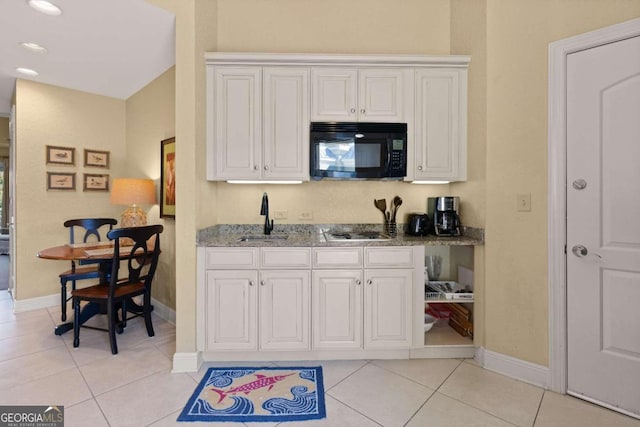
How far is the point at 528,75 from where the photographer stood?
76.3 inches

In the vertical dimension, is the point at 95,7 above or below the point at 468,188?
above

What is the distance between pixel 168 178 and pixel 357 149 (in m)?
2.10

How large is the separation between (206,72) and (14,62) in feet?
7.40

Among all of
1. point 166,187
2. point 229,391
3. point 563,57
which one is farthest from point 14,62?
point 563,57

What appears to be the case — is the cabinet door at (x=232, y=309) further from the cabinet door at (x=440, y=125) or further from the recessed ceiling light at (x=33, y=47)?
the recessed ceiling light at (x=33, y=47)

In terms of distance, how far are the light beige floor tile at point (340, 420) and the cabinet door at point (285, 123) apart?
1.66 m

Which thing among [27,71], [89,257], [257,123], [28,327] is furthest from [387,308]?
[27,71]

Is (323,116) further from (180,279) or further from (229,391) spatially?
(229,391)

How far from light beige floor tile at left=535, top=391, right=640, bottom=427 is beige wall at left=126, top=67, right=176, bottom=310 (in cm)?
314

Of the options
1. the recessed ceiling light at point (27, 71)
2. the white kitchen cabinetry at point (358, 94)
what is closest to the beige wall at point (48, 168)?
the recessed ceiling light at point (27, 71)

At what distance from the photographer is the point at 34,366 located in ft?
6.86

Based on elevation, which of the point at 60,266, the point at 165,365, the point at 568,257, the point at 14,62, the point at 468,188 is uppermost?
the point at 14,62

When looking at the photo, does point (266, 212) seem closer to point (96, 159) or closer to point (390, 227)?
point (390, 227)

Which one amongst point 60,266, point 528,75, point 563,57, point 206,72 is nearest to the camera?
point 563,57
